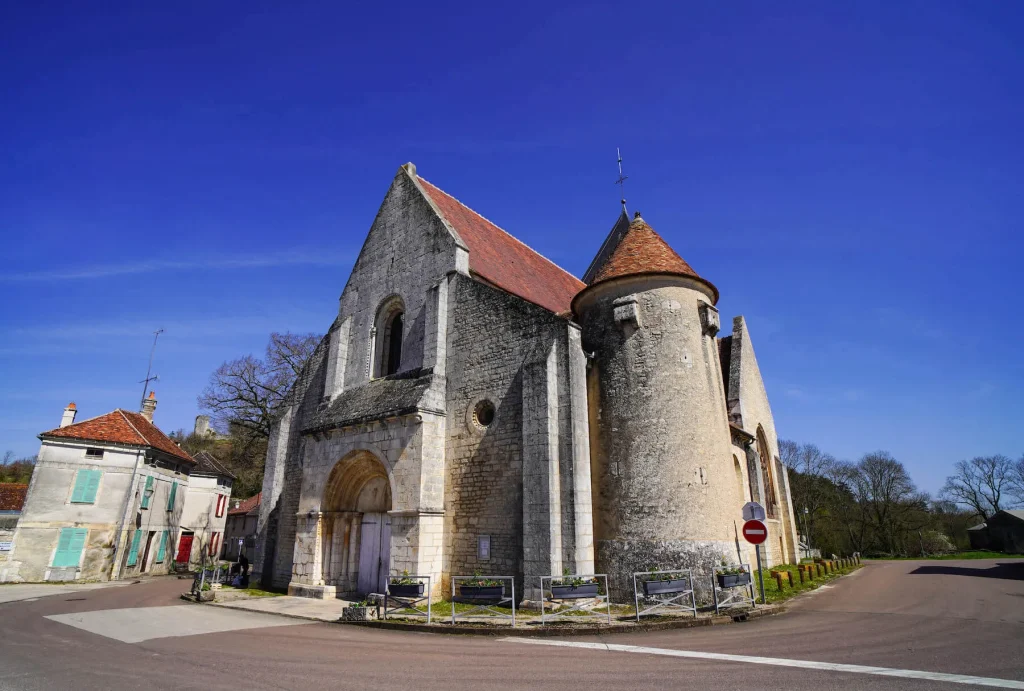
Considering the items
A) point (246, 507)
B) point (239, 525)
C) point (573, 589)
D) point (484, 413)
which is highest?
point (484, 413)

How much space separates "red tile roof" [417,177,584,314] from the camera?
17156 mm

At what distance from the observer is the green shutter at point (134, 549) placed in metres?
23.1

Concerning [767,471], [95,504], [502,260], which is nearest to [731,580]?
[502,260]

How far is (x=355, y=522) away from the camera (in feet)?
51.3

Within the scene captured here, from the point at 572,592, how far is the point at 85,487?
21250 mm

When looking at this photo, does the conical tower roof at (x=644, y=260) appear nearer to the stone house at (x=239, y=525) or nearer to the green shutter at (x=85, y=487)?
the green shutter at (x=85, y=487)

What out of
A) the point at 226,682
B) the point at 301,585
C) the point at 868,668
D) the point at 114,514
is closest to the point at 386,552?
the point at 301,585

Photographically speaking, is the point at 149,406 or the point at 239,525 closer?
the point at 149,406

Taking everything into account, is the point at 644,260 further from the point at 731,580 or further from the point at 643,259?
A: the point at 731,580

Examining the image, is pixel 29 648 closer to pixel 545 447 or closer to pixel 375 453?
pixel 375 453

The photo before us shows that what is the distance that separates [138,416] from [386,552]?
19.1 metres

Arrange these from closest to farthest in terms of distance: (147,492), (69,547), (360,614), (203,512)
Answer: (360,614) → (69,547) → (147,492) → (203,512)

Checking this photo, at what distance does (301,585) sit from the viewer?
49.7 feet

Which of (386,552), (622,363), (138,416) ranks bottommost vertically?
(386,552)
